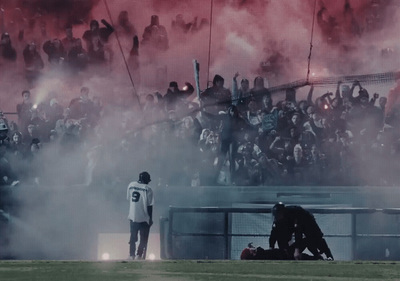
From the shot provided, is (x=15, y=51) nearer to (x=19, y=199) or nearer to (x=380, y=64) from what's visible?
(x=19, y=199)

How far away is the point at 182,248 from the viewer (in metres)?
12.4

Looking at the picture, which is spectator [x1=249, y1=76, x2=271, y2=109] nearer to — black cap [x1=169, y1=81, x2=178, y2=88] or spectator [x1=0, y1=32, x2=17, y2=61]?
black cap [x1=169, y1=81, x2=178, y2=88]

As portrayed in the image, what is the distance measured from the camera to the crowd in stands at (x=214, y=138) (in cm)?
1560

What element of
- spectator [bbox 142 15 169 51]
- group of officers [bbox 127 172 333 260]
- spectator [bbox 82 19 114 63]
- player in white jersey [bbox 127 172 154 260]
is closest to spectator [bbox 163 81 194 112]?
spectator [bbox 142 15 169 51]

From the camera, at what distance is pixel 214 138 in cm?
1597

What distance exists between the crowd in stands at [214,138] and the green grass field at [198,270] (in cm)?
634

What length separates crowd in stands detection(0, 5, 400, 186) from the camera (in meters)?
15.6

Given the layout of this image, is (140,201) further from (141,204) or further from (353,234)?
(353,234)

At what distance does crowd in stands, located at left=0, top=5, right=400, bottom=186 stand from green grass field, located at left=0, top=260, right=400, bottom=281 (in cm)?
634

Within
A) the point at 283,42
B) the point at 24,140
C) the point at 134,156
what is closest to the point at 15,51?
the point at 24,140

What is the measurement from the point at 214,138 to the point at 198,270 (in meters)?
7.79

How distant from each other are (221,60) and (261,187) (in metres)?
3.18

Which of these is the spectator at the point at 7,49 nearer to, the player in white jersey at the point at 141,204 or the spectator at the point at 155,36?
the spectator at the point at 155,36

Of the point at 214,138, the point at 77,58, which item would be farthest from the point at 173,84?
the point at 77,58
